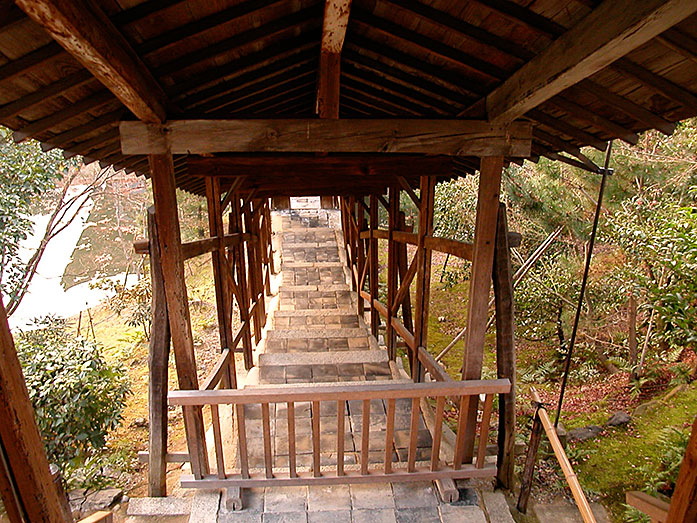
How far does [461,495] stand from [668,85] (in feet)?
10.2

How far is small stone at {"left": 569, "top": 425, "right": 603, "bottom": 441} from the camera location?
553cm

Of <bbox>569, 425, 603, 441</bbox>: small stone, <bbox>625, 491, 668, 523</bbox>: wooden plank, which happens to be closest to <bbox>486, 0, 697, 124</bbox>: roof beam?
<bbox>625, 491, 668, 523</bbox>: wooden plank

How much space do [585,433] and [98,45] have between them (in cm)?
691

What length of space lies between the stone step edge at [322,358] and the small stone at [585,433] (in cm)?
290

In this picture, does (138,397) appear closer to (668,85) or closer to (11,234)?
(11,234)

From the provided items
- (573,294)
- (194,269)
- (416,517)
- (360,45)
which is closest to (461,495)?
(416,517)

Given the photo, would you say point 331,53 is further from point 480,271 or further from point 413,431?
point 413,431

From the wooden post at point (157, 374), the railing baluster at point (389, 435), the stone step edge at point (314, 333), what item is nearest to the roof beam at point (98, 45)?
the wooden post at point (157, 374)

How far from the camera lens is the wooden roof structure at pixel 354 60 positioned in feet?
5.13

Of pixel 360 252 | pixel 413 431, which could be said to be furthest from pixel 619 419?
pixel 360 252

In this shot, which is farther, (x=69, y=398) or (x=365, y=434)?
(x=69, y=398)

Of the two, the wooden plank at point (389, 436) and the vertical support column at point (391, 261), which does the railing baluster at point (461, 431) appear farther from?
the vertical support column at point (391, 261)

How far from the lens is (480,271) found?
9.67ft

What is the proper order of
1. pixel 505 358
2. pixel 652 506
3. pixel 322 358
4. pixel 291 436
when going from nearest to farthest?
pixel 652 506, pixel 291 436, pixel 505 358, pixel 322 358
